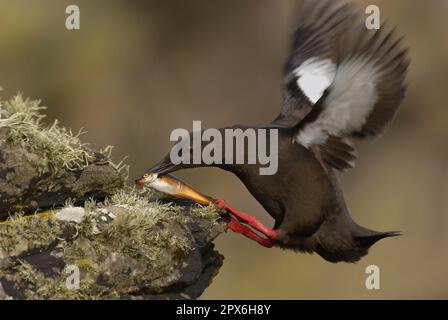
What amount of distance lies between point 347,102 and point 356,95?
88mm

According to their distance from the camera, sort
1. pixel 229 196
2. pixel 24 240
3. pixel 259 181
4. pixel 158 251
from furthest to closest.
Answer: pixel 229 196 → pixel 259 181 → pixel 158 251 → pixel 24 240

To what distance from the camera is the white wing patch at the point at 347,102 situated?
4699 mm

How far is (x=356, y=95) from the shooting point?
15.7 feet

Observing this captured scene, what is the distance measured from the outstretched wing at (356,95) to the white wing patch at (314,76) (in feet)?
3.26

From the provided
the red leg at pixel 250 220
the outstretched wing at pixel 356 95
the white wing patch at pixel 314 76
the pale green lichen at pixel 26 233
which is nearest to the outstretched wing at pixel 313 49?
the white wing patch at pixel 314 76

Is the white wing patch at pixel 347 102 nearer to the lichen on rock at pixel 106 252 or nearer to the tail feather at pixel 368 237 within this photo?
the tail feather at pixel 368 237

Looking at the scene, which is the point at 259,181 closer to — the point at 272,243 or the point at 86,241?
the point at 272,243

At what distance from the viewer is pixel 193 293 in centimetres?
473

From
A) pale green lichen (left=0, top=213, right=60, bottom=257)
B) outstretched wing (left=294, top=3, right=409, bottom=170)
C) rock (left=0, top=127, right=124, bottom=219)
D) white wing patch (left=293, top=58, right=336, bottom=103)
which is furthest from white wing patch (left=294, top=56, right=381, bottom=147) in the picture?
pale green lichen (left=0, top=213, right=60, bottom=257)

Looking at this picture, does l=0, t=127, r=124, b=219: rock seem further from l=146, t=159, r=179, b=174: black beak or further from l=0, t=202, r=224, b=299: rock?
l=146, t=159, r=179, b=174: black beak

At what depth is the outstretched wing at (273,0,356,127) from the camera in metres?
6.07

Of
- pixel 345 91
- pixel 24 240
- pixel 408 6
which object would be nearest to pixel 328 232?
pixel 345 91

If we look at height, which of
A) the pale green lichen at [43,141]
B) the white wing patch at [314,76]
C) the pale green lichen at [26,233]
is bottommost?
the pale green lichen at [26,233]

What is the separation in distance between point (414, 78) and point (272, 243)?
289 inches
